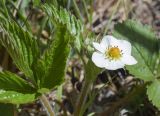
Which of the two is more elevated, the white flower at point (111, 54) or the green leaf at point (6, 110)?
the white flower at point (111, 54)

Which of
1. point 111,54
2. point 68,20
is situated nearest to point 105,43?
point 111,54

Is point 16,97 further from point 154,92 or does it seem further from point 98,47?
point 154,92

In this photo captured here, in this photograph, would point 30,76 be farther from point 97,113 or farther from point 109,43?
point 97,113

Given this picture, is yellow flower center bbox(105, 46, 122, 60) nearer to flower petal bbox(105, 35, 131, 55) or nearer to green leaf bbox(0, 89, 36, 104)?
flower petal bbox(105, 35, 131, 55)

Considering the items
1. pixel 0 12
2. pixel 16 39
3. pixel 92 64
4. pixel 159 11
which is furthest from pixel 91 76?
pixel 159 11

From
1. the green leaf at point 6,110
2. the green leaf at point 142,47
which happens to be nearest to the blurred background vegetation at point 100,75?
the green leaf at point 6,110

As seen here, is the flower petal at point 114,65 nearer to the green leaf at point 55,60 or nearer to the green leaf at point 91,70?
the green leaf at point 91,70
